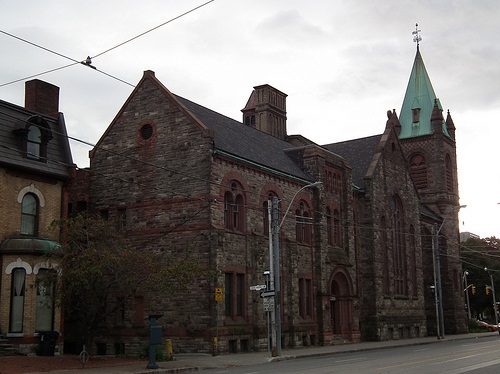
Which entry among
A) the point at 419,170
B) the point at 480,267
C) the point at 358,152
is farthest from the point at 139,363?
the point at 480,267

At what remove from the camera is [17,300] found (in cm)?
2627

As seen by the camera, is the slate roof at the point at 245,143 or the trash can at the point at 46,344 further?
the slate roof at the point at 245,143

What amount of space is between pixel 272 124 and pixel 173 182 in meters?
21.4

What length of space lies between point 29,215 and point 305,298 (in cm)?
1651

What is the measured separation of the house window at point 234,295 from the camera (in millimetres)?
31753

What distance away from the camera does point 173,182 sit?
32719 millimetres

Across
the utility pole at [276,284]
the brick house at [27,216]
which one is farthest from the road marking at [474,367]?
the brick house at [27,216]

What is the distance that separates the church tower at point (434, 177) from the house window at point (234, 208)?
2710cm

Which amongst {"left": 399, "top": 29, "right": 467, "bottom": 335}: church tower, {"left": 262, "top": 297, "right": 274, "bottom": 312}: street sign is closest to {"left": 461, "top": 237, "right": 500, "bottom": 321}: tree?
{"left": 399, "top": 29, "right": 467, "bottom": 335}: church tower

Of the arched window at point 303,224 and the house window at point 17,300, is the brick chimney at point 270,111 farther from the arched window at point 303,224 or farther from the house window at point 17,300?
the house window at point 17,300

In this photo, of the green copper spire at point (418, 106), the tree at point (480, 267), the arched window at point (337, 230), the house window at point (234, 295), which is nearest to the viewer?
the house window at point (234, 295)

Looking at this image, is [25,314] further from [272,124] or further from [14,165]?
[272,124]

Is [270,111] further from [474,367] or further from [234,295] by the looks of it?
[474,367]

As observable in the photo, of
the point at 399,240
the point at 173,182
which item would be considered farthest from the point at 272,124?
the point at 173,182
